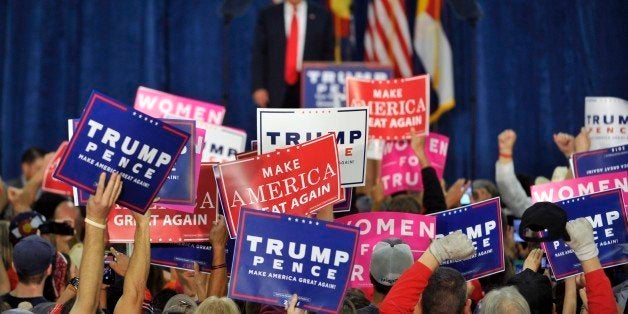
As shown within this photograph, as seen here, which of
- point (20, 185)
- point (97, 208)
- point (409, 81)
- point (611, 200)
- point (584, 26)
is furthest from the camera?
point (584, 26)

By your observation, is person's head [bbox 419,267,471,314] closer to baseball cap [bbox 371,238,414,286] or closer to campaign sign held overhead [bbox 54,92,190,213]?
baseball cap [bbox 371,238,414,286]

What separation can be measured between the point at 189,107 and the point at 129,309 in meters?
4.04

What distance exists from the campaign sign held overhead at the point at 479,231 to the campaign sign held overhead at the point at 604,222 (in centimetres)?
24

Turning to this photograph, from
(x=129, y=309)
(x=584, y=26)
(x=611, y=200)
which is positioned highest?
(x=584, y=26)

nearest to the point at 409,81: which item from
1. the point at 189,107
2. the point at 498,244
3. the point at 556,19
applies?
the point at 189,107

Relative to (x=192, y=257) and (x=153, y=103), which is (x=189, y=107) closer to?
(x=153, y=103)

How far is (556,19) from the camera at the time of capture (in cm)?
1137

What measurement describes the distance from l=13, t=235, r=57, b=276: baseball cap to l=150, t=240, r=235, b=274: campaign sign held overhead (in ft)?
1.66

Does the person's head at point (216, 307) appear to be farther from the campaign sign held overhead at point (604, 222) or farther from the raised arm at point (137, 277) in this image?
the campaign sign held overhead at point (604, 222)

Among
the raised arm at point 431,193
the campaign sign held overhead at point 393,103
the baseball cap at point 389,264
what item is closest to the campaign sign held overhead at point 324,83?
the campaign sign held overhead at point 393,103

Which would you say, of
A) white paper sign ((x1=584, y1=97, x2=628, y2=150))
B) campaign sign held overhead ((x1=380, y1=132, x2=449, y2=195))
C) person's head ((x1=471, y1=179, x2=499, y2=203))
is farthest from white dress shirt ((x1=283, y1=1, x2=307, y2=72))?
white paper sign ((x1=584, y1=97, x2=628, y2=150))

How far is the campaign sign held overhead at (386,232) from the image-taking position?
5.76 metres

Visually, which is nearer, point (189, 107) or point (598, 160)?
point (598, 160)

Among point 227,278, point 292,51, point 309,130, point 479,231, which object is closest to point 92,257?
point 227,278
